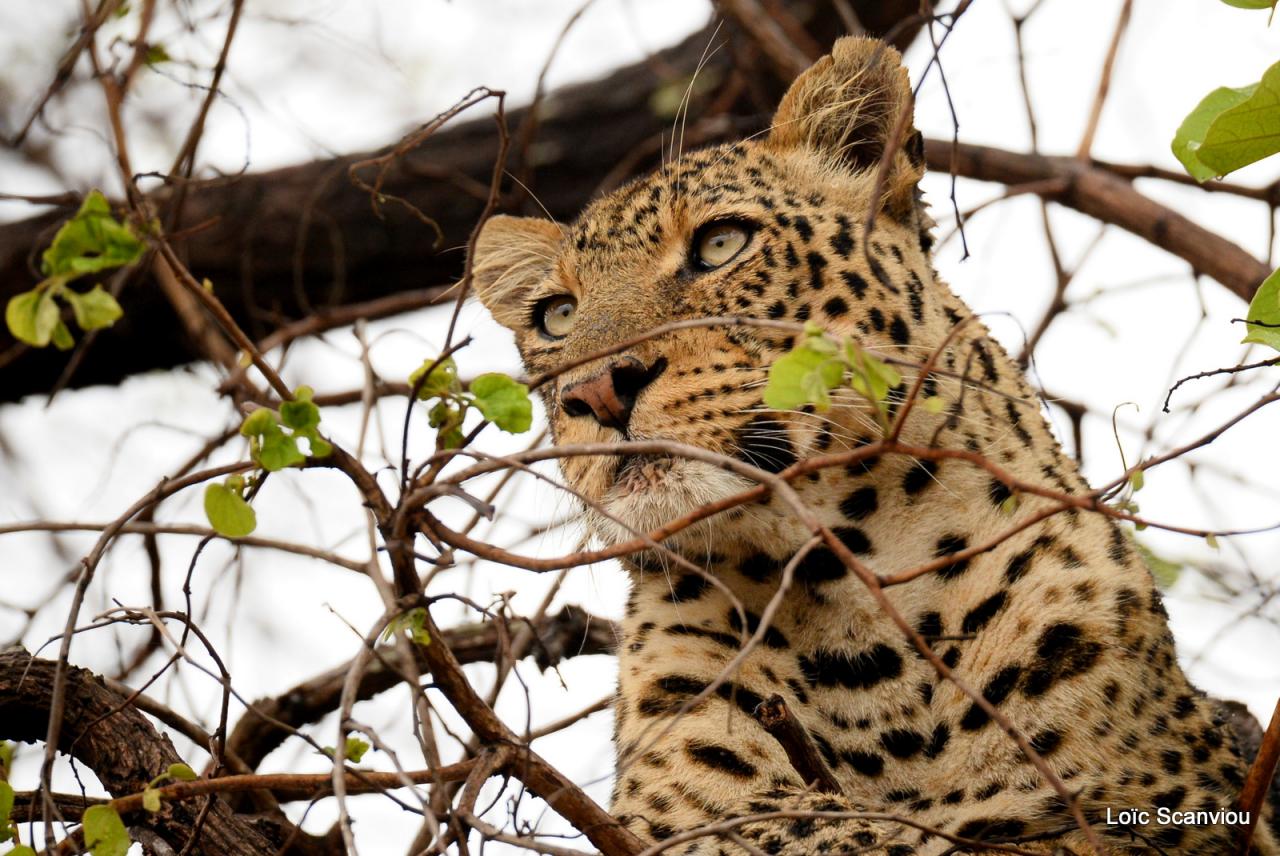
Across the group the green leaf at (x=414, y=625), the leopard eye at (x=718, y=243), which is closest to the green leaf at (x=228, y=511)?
the green leaf at (x=414, y=625)

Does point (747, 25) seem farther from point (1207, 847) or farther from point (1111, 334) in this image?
point (1207, 847)

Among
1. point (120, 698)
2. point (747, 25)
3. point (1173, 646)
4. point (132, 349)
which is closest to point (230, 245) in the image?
point (132, 349)

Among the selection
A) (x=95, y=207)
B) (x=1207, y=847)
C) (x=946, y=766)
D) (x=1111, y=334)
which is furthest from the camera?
(x=1111, y=334)

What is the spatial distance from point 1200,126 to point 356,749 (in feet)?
7.21

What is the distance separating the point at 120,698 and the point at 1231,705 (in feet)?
11.5

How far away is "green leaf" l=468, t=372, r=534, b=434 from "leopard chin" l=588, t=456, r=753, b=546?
3.25 ft

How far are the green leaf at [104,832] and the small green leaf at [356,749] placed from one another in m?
0.55

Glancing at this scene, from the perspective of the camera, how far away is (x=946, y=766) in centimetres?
356

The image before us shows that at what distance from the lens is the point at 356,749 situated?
130 inches

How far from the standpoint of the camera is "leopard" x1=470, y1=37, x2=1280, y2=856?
339 centimetres

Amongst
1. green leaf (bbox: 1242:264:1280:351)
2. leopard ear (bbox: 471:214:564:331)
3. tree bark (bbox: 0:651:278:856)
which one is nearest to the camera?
green leaf (bbox: 1242:264:1280:351)

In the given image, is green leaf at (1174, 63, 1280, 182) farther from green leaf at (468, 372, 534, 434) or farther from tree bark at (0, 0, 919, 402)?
tree bark at (0, 0, 919, 402)

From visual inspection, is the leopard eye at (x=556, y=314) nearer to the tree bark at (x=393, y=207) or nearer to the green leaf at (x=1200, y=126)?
the tree bark at (x=393, y=207)

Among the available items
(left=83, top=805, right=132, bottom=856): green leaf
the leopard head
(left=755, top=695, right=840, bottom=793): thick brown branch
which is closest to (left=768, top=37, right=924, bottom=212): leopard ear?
the leopard head
